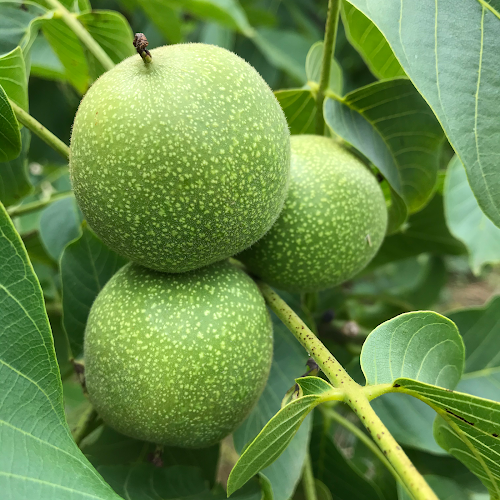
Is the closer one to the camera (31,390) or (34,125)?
(31,390)

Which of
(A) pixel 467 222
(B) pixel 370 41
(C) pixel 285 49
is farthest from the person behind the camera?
(C) pixel 285 49

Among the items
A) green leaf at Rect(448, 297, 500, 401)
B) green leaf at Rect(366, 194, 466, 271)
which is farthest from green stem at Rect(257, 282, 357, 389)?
green leaf at Rect(366, 194, 466, 271)

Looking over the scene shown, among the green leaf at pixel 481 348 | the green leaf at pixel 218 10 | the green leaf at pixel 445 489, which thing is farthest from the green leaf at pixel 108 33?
the green leaf at pixel 445 489

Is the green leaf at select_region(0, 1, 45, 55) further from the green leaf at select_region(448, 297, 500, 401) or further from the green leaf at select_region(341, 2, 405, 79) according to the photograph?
the green leaf at select_region(448, 297, 500, 401)

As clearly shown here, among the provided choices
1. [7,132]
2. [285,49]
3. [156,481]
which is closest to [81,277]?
[7,132]

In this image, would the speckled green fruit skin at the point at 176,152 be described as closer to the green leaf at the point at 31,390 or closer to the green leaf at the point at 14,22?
the green leaf at the point at 31,390

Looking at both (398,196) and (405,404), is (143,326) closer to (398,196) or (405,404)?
(398,196)

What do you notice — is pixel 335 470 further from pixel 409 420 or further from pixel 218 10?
pixel 218 10

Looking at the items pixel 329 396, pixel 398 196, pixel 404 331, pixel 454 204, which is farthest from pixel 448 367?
pixel 454 204
